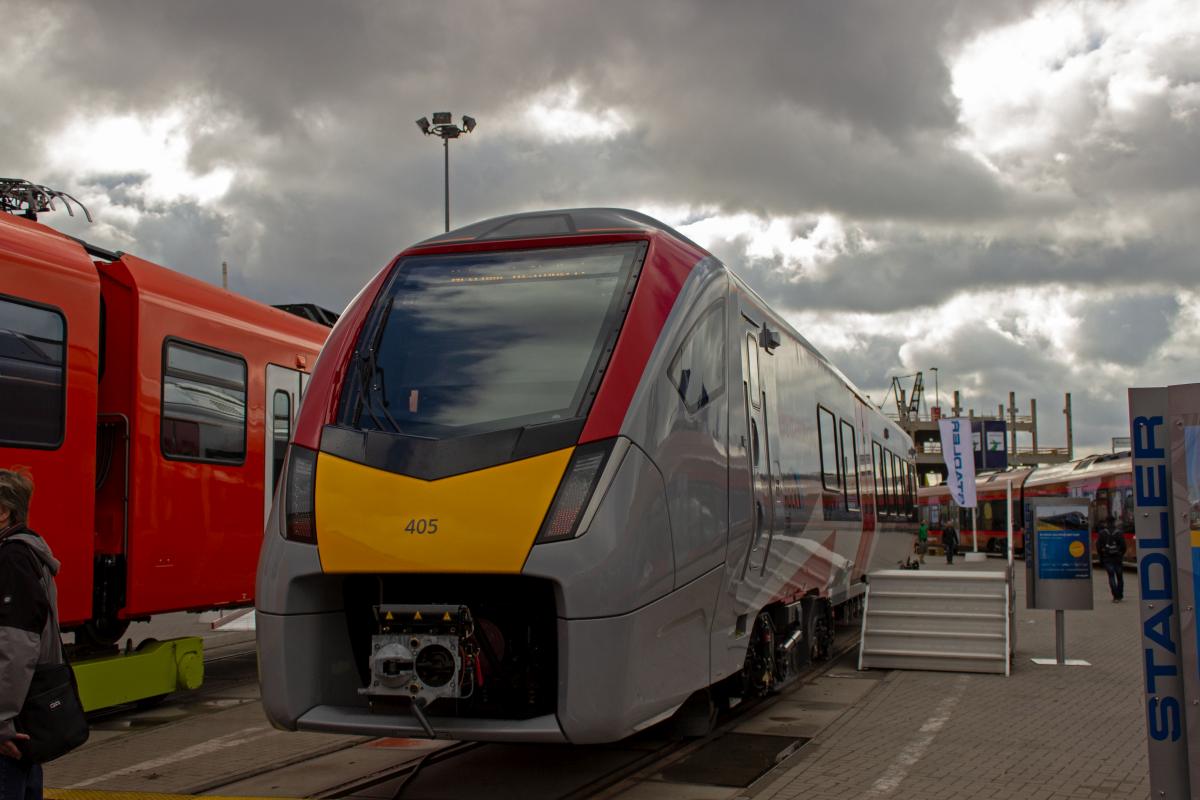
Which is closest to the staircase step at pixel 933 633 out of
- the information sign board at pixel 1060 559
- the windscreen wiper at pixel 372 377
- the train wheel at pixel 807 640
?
the information sign board at pixel 1060 559

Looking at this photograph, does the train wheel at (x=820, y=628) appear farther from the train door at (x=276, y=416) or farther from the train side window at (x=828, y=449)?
the train door at (x=276, y=416)

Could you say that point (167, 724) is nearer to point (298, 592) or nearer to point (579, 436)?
point (298, 592)

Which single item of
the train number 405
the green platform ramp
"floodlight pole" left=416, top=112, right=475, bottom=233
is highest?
"floodlight pole" left=416, top=112, right=475, bottom=233

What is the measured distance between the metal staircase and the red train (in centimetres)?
654

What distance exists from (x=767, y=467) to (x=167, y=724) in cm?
521

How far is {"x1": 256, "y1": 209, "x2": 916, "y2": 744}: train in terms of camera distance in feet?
17.7

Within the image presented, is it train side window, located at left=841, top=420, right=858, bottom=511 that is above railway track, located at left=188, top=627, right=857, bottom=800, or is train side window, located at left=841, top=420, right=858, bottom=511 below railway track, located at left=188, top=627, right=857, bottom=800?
above

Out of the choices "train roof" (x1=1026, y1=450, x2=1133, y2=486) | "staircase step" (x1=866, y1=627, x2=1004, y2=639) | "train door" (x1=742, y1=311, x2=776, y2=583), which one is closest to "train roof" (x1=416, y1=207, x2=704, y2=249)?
"train door" (x1=742, y1=311, x2=776, y2=583)

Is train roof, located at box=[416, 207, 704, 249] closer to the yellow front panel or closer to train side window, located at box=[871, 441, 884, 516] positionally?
the yellow front panel

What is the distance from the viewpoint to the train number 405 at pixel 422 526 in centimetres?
543

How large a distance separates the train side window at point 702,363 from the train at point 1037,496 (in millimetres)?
19543

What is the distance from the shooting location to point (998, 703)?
998 cm

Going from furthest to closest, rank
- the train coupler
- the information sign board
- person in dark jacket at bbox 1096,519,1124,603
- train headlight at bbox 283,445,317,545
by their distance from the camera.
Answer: person in dark jacket at bbox 1096,519,1124,603 → the information sign board → train headlight at bbox 283,445,317,545 → the train coupler

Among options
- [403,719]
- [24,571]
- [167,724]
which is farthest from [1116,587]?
[24,571]
